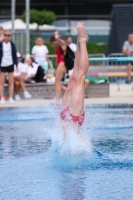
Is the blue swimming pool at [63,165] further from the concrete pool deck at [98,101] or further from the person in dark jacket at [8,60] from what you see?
the person in dark jacket at [8,60]

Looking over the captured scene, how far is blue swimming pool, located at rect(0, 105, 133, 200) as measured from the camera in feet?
18.0

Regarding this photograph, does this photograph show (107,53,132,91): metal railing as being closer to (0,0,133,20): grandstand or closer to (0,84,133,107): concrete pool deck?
(0,84,133,107): concrete pool deck

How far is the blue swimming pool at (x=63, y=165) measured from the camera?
5501 mm

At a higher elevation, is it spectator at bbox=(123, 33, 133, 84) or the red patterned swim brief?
the red patterned swim brief

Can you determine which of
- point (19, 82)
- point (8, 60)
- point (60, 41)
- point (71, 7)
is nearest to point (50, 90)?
point (19, 82)

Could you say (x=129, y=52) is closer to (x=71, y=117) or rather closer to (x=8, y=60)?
(x=8, y=60)

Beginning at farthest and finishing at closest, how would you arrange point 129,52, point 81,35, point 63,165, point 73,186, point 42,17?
point 42,17
point 129,52
point 81,35
point 63,165
point 73,186

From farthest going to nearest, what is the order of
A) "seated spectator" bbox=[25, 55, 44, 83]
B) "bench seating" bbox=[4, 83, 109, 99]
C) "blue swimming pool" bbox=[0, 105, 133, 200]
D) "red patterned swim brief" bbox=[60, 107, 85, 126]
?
1. "seated spectator" bbox=[25, 55, 44, 83]
2. "bench seating" bbox=[4, 83, 109, 99]
3. "red patterned swim brief" bbox=[60, 107, 85, 126]
4. "blue swimming pool" bbox=[0, 105, 133, 200]

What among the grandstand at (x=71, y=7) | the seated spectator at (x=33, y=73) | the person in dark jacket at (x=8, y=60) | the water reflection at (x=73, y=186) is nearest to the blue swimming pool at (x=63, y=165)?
the water reflection at (x=73, y=186)

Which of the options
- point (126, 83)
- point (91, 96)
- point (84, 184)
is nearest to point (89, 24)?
point (126, 83)

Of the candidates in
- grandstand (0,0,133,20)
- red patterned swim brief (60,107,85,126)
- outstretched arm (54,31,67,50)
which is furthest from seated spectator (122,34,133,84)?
grandstand (0,0,133,20)

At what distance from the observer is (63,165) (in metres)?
6.68

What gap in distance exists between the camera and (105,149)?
26.0 feet

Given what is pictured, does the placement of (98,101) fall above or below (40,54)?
below
